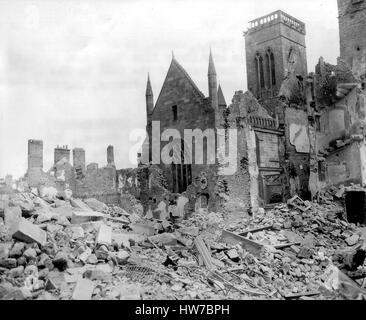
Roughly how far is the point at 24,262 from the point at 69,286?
Answer: 1233 millimetres

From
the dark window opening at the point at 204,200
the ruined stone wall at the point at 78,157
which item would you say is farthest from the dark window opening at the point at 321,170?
the ruined stone wall at the point at 78,157

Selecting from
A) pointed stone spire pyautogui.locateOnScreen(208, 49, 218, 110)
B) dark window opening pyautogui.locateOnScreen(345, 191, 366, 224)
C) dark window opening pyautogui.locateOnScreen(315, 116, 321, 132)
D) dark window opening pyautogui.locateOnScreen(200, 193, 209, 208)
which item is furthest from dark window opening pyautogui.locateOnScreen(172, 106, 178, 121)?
dark window opening pyautogui.locateOnScreen(345, 191, 366, 224)

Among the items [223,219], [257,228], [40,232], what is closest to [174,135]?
[223,219]

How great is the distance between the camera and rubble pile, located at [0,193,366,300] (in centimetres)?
874

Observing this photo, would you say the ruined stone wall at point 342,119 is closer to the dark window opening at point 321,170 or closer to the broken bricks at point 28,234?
the dark window opening at point 321,170

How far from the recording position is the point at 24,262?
8.93 meters

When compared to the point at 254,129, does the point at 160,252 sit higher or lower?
lower

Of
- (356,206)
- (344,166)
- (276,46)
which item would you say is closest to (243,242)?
(356,206)

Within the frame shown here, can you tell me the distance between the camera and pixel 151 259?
11039mm

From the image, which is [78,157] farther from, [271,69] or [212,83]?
[271,69]

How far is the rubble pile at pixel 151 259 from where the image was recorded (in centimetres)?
874

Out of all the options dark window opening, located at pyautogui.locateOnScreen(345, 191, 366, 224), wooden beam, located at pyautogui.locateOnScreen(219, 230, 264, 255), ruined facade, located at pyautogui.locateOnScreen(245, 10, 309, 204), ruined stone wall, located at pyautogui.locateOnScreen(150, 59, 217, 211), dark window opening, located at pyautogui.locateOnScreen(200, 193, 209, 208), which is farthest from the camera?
ruined facade, located at pyautogui.locateOnScreen(245, 10, 309, 204)

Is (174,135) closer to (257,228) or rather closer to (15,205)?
(257,228)

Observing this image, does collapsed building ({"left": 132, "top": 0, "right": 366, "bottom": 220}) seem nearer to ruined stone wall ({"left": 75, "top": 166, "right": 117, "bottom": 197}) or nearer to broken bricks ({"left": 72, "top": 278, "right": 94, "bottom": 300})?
ruined stone wall ({"left": 75, "top": 166, "right": 117, "bottom": 197})
